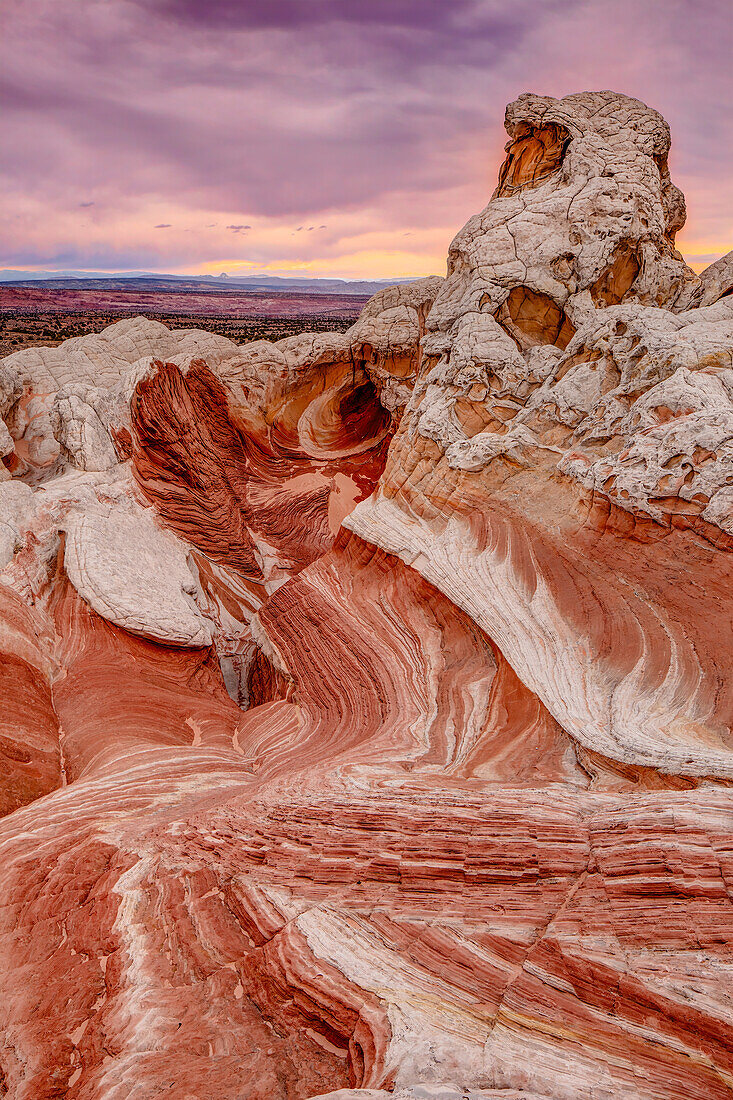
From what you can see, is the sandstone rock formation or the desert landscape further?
the desert landscape

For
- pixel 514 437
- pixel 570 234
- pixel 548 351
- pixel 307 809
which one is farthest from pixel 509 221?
pixel 307 809

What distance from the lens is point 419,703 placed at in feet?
30.1

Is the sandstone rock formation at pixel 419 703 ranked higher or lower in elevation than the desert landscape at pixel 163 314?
lower

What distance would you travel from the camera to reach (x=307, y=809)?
6195mm

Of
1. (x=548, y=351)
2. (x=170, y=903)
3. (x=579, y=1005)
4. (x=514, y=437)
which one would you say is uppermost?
(x=548, y=351)

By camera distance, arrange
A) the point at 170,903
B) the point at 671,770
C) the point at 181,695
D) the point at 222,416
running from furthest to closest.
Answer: the point at 222,416 → the point at 181,695 → the point at 671,770 → the point at 170,903

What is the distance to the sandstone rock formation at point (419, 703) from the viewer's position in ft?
13.3

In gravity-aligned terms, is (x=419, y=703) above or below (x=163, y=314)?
below

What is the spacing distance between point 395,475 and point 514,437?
2844 mm

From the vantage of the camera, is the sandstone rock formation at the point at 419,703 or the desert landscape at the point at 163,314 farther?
the desert landscape at the point at 163,314

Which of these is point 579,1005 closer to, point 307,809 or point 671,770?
point 671,770

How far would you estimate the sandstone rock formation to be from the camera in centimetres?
407

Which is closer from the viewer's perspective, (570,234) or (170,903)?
(170,903)

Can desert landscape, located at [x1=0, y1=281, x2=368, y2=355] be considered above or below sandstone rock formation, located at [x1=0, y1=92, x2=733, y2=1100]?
above
